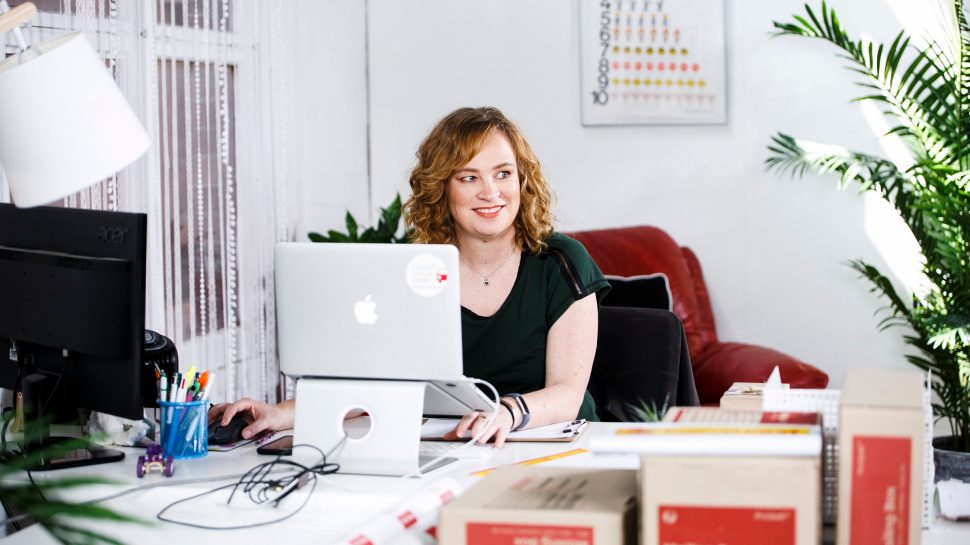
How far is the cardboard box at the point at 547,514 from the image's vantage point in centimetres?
117

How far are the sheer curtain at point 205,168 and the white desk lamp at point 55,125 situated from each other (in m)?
1.05

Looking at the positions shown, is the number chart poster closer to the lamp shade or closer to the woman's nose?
the woman's nose

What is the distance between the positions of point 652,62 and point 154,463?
2891 mm

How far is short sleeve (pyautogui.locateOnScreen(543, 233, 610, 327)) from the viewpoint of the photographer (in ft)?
7.89

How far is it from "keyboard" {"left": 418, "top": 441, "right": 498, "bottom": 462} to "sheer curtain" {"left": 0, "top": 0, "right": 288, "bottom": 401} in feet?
4.24

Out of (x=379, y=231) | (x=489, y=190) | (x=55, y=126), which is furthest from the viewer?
(x=379, y=231)

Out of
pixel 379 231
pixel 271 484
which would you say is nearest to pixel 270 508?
pixel 271 484

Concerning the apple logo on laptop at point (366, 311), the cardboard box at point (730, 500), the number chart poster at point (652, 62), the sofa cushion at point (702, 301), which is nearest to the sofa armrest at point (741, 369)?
the sofa cushion at point (702, 301)

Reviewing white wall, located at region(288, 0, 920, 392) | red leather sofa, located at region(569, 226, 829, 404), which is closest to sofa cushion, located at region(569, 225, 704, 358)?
red leather sofa, located at region(569, 226, 829, 404)

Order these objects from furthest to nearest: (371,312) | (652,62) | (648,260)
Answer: (652,62)
(648,260)
(371,312)

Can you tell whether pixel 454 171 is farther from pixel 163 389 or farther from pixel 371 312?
pixel 163 389

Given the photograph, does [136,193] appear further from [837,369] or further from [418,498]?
[837,369]

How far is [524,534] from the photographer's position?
120cm

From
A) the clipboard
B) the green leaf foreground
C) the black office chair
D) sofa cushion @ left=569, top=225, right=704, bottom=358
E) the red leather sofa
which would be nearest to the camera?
the green leaf foreground
